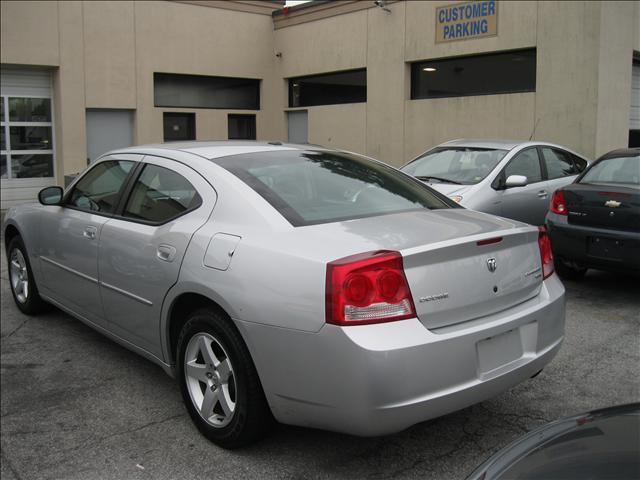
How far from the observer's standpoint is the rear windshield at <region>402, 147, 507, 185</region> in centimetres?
805

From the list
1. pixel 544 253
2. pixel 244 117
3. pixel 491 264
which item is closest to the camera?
pixel 491 264

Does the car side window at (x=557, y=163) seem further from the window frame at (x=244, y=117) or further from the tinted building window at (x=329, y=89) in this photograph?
the window frame at (x=244, y=117)

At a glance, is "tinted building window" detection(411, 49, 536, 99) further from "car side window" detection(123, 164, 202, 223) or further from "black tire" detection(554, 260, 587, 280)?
"car side window" detection(123, 164, 202, 223)

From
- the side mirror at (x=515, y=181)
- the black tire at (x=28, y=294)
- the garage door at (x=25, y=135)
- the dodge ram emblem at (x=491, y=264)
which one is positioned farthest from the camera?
the garage door at (x=25, y=135)

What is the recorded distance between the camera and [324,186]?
3723mm

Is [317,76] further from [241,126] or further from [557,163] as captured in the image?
[557,163]

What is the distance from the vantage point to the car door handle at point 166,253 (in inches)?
141

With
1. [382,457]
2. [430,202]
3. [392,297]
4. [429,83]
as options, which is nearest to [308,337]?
[392,297]

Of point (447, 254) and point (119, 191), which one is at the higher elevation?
point (119, 191)

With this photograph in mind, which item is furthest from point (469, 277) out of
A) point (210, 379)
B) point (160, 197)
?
point (160, 197)

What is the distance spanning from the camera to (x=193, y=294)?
3465mm

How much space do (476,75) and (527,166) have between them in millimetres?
5859

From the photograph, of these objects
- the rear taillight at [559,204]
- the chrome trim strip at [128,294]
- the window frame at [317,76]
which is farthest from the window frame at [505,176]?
the window frame at [317,76]

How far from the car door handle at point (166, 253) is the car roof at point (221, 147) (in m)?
0.60
